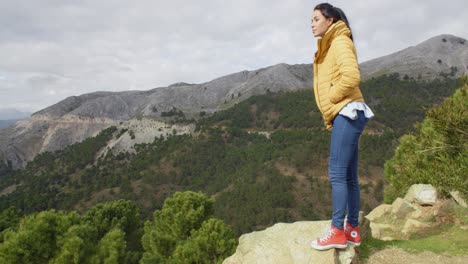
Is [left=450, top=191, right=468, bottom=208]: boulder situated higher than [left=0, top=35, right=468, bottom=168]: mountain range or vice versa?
[left=0, top=35, right=468, bottom=168]: mountain range

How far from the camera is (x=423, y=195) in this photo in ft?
34.0

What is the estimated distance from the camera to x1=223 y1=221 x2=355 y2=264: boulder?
4.44m

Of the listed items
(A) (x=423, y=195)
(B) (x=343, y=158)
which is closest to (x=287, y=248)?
(B) (x=343, y=158)

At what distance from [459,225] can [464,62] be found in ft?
541

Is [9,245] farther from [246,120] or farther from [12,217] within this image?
[246,120]

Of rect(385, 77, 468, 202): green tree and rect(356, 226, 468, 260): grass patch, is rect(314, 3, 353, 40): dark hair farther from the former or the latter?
rect(385, 77, 468, 202): green tree

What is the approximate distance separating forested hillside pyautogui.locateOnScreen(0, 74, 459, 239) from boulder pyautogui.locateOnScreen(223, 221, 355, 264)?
53601 millimetres

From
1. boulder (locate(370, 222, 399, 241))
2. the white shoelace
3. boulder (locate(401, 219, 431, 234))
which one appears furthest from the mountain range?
the white shoelace

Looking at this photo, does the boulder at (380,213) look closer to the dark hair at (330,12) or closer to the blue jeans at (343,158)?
the blue jeans at (343,158)

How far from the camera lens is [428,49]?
153 m

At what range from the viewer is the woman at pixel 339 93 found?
377 cm

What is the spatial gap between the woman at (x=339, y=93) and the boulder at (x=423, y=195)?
7.40 m

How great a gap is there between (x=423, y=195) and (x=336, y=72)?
8.37m

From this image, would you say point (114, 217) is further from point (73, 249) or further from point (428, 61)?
point (428, 61)
